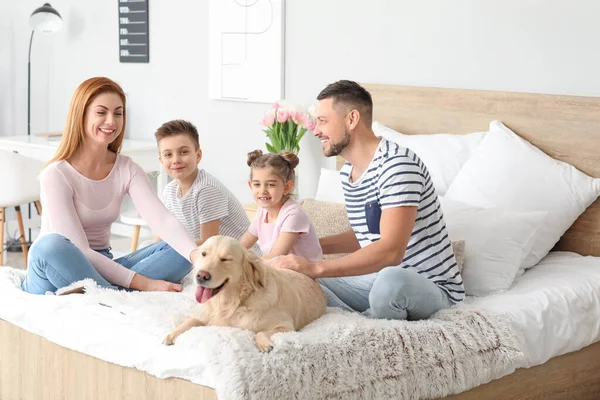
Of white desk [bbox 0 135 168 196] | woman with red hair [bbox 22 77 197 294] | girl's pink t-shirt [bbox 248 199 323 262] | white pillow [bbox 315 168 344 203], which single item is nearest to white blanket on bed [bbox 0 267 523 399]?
woman with red hair [bbox 22 77 197 294]

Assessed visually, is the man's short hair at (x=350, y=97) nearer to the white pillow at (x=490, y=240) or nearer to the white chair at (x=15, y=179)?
the white pillow at (x=490, y=240)

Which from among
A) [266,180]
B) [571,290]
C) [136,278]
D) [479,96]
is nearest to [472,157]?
[479,96]

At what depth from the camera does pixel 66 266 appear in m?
2.86

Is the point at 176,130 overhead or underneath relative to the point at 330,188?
overhead

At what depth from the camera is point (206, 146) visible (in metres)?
5.05

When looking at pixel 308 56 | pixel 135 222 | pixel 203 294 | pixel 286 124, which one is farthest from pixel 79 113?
pixel 308 56

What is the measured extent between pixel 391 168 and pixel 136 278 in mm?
925

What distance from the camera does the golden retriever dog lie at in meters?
2.33

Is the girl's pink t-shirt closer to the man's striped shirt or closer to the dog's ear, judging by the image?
the man's striped shirt

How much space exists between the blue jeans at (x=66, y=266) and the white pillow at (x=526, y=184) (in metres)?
1.13

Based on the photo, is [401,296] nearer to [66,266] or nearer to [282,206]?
[282,206]

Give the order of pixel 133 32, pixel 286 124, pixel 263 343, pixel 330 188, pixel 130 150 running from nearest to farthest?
pixel 263 343, pixel 330 188, pixel 286 124, pixel 130 150, pixel 133 32

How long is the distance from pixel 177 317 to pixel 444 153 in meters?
1.56

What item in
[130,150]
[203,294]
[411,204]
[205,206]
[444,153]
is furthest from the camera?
[130,150]
